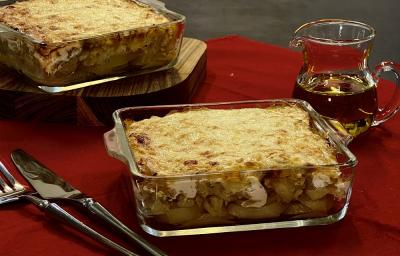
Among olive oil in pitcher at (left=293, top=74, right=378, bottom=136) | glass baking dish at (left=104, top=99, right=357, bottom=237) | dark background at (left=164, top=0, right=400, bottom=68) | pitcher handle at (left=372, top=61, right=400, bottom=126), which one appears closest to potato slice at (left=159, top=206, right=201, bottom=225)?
glass baking dish at (left=104, top=99, right=357, bottom=237)

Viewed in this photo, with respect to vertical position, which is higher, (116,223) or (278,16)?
(116,223)

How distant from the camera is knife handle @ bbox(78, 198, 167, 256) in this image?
2.37 ft

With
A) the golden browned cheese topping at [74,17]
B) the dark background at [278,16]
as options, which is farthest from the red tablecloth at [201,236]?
the dark background at [278,16]

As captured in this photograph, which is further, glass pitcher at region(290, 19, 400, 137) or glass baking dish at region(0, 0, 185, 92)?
glass baking dish at region(0, 0, 185, 92)

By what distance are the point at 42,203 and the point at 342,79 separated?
0.50 metres

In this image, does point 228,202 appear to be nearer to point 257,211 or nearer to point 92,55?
point 257,211

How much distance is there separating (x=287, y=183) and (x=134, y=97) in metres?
0.47

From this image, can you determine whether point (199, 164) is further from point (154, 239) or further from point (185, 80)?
point (185, 80)

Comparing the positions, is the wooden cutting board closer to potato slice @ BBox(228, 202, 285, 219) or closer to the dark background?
potato slice @ BBox(228, 202, 285, 219)

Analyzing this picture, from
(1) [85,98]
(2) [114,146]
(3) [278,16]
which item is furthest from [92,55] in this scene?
(3) [278,16]

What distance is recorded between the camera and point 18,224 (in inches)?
32.1

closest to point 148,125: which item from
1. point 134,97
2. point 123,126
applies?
point 123,126

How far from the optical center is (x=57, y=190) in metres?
0.85

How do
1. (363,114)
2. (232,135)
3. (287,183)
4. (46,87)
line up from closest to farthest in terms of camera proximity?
(287,183) → (232,135) → (363,114) → (46,87)
